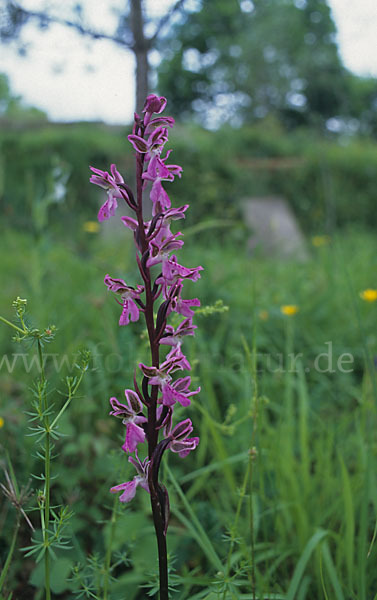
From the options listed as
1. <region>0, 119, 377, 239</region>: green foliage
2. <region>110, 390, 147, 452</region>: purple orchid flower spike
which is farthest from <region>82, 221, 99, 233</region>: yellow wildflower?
<region>110, 390, 147, 452</region>: purple orchid flower spike

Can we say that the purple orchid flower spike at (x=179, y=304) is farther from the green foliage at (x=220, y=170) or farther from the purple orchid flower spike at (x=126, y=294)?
the green foliage at (x=220, y=170)

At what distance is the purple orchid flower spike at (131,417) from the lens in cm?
71

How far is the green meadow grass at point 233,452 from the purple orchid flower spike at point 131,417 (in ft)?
0.39

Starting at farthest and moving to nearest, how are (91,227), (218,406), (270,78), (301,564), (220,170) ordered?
(270,78) < (220,170) < (91,227) < (218,406) < (301,564)

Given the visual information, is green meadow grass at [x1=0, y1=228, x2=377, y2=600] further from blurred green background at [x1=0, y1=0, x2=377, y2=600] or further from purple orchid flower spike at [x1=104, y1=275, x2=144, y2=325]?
purple orchid flower spike at [x1=104, y1=275, x2=144, y2=325]

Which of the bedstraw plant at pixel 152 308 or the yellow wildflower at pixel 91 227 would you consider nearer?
the bedstraw plant at pixel 152 308

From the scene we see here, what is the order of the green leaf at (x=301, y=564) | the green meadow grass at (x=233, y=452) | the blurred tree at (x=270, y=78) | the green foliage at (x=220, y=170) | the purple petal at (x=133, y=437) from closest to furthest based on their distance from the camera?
1. the purple petal at (x=133, y=437)
2. the green leaf at (x=301, y=564)
3. the green meadow grass at (x=233, y=452)
4. the green foliage at (x=220, y=170)
5. the blurred tree at (x=270, y=78)

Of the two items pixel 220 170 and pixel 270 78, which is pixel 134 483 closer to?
pixel 220 170

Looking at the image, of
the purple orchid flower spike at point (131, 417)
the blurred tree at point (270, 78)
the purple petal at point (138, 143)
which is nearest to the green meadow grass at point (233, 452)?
the purple orchid flower spike at point (131, 417)

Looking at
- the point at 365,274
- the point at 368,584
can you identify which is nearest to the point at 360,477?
the point at 368,584

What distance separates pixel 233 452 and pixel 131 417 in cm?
100

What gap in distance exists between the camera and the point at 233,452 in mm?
1643

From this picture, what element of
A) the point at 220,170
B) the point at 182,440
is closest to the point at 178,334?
the point at 182,440

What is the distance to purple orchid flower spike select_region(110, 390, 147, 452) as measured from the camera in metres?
0.71
